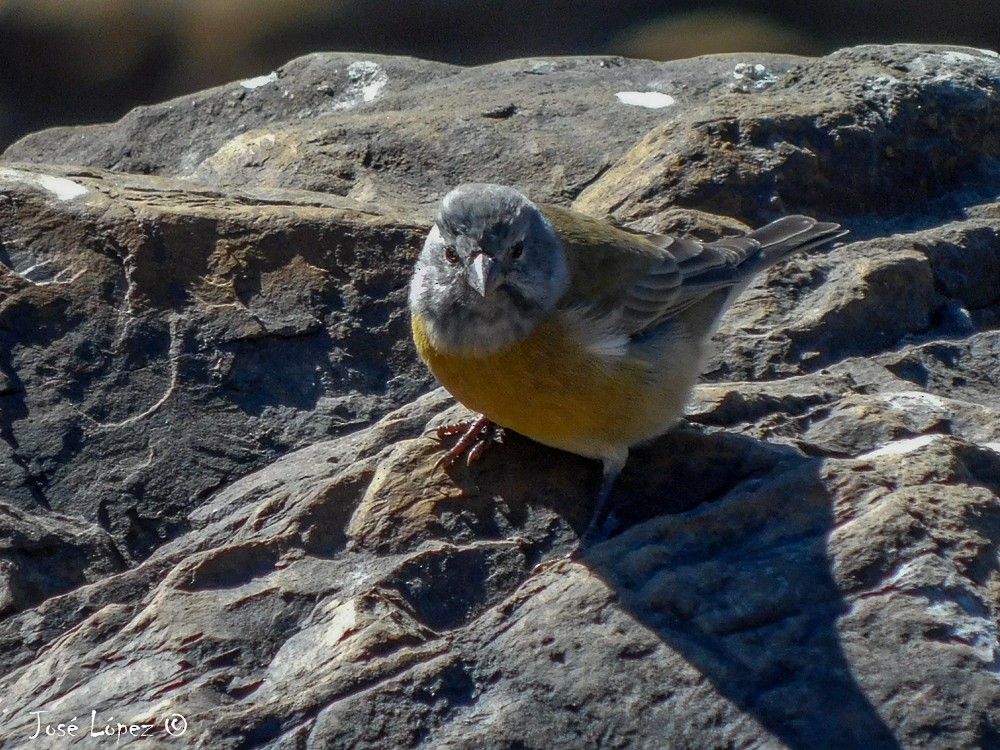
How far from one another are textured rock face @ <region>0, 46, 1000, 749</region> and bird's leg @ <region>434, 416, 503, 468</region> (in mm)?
51

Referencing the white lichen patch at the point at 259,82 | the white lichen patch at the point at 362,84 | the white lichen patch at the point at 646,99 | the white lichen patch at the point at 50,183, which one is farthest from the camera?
the white lichen patch at the point at 259,82

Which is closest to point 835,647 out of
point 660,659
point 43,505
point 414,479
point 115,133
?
point 660,659

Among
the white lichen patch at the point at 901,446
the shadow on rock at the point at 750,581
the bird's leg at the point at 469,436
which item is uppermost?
the bird's leg at the point at 469,436

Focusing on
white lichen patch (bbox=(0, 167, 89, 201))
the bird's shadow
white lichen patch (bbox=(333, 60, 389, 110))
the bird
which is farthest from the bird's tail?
white lichen patch (bbox=(333, 60, 389, 110))

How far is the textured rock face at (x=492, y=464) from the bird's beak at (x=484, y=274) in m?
0.59

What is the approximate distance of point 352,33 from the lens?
11289 mm

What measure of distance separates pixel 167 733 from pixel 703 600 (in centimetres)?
151

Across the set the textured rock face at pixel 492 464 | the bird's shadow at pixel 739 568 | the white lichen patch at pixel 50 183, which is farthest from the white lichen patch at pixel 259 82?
the bird's shadow at pixel 739 568

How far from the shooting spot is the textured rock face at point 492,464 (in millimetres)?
3379

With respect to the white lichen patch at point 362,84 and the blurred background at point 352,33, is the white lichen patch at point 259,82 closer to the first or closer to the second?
the white lichen patch at point 362,84

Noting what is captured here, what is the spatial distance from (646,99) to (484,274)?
10.2 feet

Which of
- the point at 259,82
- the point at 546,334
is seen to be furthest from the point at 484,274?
the point at 259,82

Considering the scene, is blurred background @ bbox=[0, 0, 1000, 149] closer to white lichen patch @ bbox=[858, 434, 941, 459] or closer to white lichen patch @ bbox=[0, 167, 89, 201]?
white lichen patch @ bbox=[0, 167, 89, 201]

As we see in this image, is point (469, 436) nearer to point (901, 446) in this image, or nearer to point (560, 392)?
point (560, 392)
